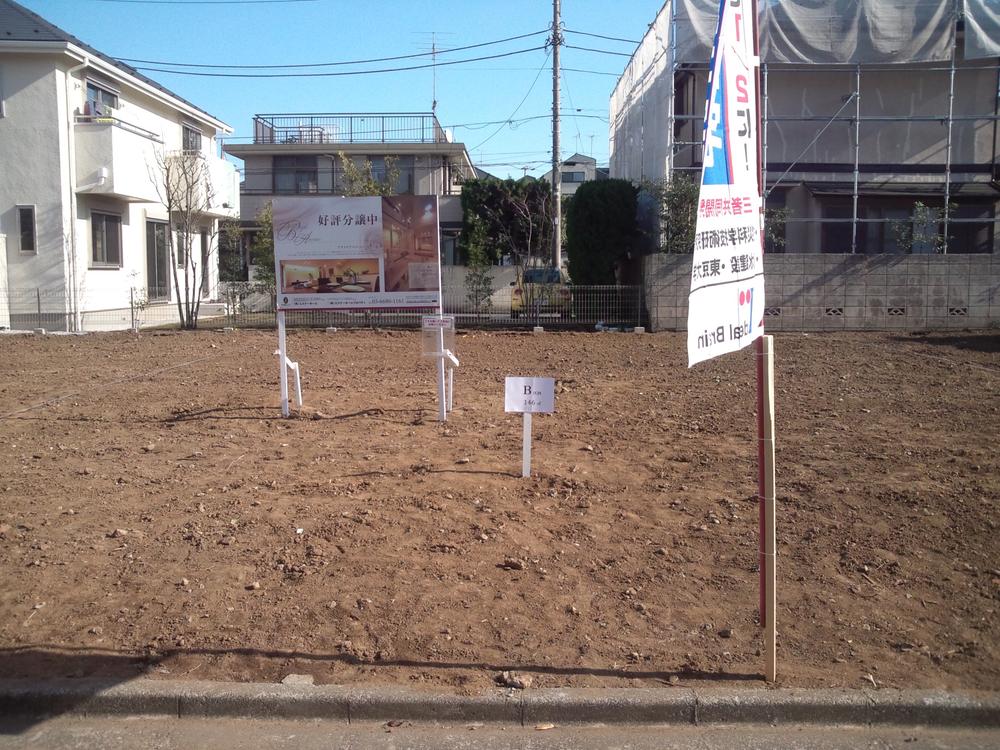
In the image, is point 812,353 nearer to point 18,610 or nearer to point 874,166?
point 874,166

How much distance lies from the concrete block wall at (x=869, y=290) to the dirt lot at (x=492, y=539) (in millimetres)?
8030

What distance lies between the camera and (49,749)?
395cm

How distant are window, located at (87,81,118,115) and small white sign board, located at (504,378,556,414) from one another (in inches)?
710

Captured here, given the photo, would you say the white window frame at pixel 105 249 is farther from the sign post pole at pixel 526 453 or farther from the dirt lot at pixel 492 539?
the sign post pole at pixel 526 453

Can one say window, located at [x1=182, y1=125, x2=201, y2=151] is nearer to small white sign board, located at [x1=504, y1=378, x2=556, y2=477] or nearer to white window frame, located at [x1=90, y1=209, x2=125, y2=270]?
white window frame, located at [x1=90, y1=209, x2=125, y2=270]

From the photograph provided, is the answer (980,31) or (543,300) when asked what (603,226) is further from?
(980,31)

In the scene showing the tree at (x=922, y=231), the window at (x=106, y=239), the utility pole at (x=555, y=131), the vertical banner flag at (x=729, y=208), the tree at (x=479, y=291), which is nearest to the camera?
the vertical banner flag at (x=729, y=208)

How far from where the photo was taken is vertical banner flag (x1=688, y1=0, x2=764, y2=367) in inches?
155

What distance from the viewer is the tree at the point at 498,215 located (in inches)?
1208

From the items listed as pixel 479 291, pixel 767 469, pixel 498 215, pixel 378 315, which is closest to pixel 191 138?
pixel 498 215

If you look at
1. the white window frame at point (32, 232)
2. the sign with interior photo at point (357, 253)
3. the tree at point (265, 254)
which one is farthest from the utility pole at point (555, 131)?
the sign with interior photo at point (357, 253)

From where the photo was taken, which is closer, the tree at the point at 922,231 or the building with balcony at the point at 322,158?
the tree at the point at 922,231

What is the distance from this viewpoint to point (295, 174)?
35969 mm

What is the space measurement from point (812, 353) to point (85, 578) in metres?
12.5
